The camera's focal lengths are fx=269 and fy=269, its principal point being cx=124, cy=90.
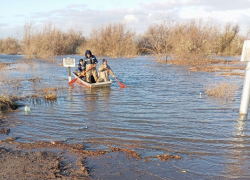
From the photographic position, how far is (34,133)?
750cm

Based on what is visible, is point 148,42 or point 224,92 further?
point 148,42

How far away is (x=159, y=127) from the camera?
8.12 meters

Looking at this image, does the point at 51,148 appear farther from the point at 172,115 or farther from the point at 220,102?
the point at 220,102

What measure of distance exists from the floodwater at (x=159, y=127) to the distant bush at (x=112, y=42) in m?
31.2

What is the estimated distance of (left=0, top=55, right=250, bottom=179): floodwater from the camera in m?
5.71

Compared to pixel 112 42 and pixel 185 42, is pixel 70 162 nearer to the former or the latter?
pixel 185 42

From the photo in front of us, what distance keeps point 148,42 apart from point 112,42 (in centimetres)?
619

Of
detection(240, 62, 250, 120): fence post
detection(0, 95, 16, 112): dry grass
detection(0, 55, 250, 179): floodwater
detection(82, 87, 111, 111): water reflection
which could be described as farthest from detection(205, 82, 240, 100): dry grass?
detection(0, 95, 16, 112): dry grass

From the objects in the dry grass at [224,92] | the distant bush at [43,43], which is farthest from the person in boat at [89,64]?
the distant bush at [43,43]

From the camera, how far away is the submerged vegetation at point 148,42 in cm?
3031

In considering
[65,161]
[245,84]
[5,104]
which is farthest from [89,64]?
[65,161]

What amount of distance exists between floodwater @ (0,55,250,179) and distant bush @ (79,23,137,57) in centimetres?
3117

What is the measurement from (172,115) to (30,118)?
4899 mm

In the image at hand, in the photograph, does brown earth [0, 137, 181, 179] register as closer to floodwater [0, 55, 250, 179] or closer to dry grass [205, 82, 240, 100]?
floodwater [0, 55, 250, 179]
